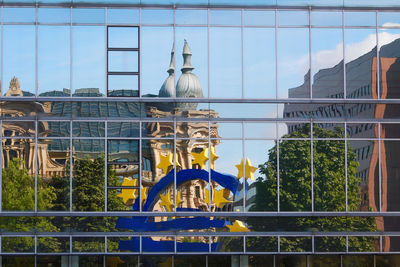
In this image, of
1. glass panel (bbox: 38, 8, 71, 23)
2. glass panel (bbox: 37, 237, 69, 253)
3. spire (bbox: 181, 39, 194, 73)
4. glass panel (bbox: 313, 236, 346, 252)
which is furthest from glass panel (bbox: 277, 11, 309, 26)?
glass panel (bbox: 37, 237, 69, 253)

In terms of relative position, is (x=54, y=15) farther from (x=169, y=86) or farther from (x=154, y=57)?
(x=169, y=86)

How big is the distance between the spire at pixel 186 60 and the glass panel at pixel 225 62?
78 centimetres

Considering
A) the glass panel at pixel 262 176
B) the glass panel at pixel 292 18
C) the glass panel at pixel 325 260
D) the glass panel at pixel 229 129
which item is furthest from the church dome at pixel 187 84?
the glass panel at pixel 325 260

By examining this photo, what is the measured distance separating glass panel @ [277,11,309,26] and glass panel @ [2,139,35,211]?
32.1 feet

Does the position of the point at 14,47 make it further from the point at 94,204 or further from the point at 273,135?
the point at 273,135

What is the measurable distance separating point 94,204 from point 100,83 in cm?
422

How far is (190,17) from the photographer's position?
89.8ft

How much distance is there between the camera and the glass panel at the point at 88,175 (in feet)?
87.7

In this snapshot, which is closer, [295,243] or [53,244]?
[53,244]

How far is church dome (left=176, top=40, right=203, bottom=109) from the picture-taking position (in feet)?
88.9

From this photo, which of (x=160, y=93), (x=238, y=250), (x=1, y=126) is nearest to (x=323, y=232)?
(x=238, y=250)

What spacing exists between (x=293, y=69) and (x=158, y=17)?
512cm

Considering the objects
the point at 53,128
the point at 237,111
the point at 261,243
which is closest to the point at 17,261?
the point at 53,128

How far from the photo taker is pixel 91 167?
26.8 metres
